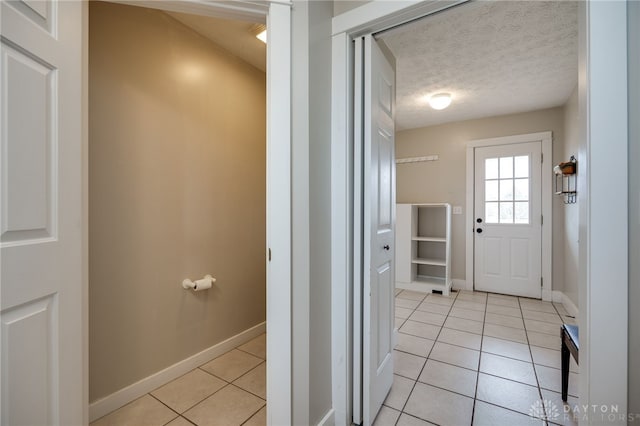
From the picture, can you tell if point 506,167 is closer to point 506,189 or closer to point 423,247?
point 506,189

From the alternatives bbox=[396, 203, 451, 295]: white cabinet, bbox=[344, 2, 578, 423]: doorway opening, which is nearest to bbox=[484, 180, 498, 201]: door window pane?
bbox=[344, 2, 578, 423]: doorway opening

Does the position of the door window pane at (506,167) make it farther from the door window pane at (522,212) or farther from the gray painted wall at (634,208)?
Result: the gray painted wall at (634,208)

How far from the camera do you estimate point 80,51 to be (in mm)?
1056

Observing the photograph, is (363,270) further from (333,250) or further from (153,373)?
(153,373)

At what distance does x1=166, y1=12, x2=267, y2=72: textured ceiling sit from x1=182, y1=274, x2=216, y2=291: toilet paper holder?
1.83m

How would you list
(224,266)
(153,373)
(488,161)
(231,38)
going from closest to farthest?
(153,373) < (231,38) < (224,266) < (488,161)

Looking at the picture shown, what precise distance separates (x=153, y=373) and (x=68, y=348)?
96 centimetres

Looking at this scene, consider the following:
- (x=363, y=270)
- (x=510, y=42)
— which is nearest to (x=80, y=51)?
(x=363, y=270)

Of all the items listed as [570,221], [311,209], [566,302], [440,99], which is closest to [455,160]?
[440,99]

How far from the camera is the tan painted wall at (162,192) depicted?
1.55 metres

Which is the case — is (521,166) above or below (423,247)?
above

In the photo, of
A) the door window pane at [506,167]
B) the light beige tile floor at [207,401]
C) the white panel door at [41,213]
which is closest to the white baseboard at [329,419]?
the light beige tile floor at [207,401]

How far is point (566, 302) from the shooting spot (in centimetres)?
324

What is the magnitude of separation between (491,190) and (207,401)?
4.15m
